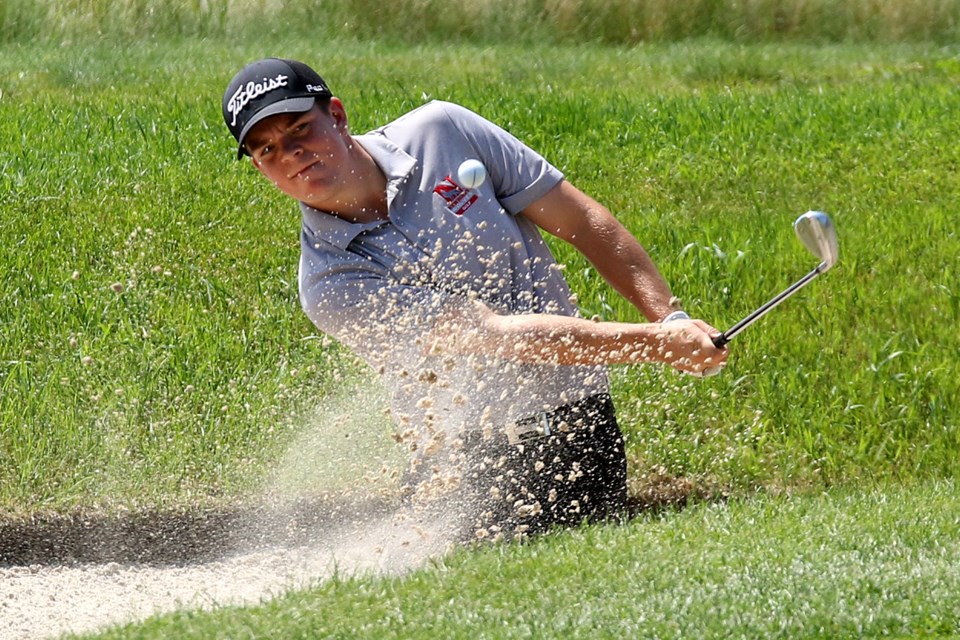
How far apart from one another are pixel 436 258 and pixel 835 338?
2671 mm

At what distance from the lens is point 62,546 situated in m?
6.07

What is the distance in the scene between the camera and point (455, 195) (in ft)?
15.5

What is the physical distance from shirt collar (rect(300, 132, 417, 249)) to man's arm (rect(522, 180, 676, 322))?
1.39ft

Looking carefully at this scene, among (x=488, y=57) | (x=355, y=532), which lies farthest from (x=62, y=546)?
(x=488, y=57)

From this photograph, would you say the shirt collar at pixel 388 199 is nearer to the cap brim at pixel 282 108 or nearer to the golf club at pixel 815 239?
the cap brim at pixel 282 108

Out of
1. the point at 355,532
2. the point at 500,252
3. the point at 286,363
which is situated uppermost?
the point at 500,252

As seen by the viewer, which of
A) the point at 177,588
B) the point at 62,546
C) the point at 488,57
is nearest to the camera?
the point at 177,588

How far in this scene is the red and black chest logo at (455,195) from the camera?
4.71 metres

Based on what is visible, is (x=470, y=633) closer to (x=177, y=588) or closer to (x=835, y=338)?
(x=177, y=588)

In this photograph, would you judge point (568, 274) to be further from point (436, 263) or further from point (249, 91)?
point (249, 91)

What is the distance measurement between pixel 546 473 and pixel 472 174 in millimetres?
1163

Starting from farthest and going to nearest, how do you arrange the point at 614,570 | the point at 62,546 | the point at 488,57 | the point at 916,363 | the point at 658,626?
the point at 488,57
the point at 916,363
the point at 62,546
the point at 614,570
the point at 658,626

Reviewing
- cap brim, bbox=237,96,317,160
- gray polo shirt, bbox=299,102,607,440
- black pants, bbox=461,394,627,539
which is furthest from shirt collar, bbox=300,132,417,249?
black pants, bbox=461,394,627,539

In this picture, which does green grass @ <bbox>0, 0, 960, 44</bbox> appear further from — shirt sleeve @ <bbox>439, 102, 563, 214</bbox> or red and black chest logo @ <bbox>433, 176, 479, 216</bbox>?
red and black chest logo @ <bbox>433, 176, 479, 216</bbox>
